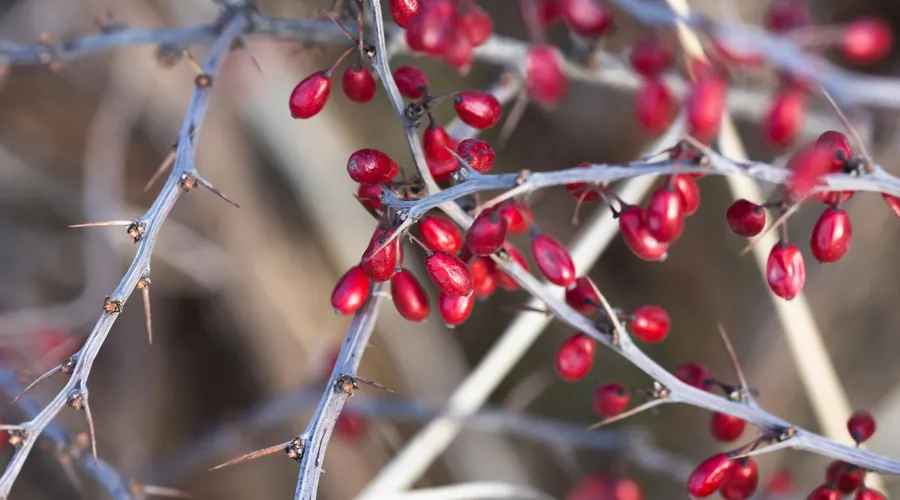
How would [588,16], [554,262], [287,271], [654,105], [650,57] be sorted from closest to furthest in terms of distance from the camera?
[554,262], [588,16], [650,57], [654,105], [287,271]

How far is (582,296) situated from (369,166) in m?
0.62

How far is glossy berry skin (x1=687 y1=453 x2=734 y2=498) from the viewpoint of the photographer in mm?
1575

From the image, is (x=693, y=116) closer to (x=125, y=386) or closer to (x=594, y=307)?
(x=594, y=307)

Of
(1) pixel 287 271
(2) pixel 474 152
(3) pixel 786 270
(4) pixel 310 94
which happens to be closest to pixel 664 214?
(3) pixel 786 270

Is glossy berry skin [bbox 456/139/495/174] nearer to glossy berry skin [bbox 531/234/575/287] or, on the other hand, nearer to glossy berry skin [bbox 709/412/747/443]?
glossy berry skin [bbox 531/234/575/287]

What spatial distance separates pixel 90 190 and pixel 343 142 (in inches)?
49.5

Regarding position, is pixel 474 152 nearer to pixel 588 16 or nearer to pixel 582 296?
pixel 582 296

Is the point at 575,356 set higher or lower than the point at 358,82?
lower

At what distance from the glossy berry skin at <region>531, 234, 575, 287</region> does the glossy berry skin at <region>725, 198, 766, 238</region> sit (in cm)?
35

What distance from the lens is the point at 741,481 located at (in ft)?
5.70

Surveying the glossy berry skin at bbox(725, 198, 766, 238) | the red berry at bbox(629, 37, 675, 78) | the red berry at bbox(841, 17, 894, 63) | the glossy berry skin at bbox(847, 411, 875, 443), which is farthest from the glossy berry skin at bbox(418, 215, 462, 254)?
the red berry at bbox(841, 17, 894, 63)

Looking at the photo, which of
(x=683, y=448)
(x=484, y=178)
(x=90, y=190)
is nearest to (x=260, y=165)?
(x=90, y=190)

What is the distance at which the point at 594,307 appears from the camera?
167cm

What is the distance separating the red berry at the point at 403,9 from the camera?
4.74 feet
